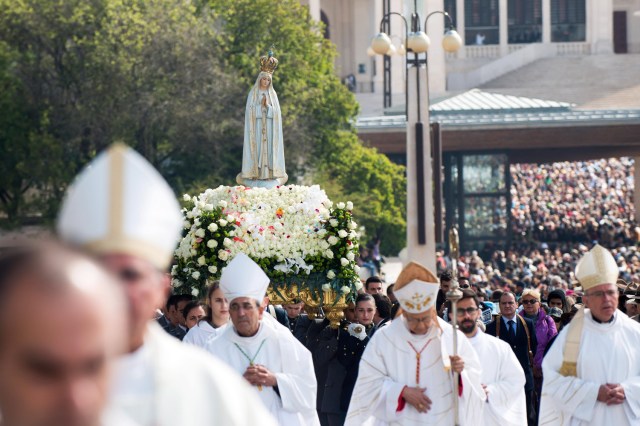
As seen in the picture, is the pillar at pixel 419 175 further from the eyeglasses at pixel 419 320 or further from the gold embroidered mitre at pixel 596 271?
the eyeglasses at pixel 419 320

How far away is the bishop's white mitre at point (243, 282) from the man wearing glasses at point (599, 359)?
1936 mm

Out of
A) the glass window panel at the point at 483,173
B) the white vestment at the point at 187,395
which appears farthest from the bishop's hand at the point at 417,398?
the glass window panel at the point at 483,173

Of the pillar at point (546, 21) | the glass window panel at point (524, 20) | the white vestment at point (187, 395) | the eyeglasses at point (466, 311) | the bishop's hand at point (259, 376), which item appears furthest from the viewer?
the glass window panel at point (524, 20)

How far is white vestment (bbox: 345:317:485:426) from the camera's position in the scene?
962cm

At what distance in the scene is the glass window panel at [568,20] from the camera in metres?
87.2

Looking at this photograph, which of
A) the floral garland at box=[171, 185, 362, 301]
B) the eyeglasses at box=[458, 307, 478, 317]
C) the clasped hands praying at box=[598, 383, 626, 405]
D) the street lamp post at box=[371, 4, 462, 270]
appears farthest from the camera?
the street lamp post at box=[371, 4, 462, 270]

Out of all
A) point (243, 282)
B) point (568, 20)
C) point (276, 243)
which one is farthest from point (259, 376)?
point (568, 20)

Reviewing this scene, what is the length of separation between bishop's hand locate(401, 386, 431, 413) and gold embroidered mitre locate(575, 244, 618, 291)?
47.6 inches

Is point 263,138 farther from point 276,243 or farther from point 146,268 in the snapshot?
point 146,268

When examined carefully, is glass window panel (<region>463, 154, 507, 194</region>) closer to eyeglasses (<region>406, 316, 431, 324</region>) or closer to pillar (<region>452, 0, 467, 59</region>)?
pillar (<region>452, 0, 467, 59</region>)

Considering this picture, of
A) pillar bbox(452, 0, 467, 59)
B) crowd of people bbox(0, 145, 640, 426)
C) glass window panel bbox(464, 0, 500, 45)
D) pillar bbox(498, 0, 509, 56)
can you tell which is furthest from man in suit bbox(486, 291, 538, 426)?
glass window panel bbox(464, 0, 500, 45)

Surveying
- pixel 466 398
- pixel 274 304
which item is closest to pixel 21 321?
pixel 466 398

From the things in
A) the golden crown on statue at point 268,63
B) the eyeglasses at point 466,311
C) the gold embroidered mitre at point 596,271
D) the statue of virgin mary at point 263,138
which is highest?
the golden crown on statue at point 268,63

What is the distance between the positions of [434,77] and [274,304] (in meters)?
65.4
